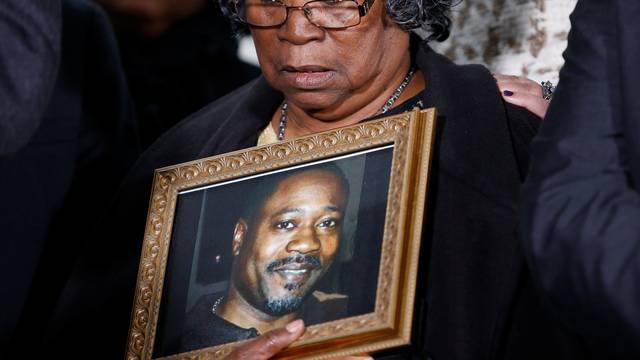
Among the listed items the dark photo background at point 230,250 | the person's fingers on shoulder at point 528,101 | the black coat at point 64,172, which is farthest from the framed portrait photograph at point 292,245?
the black coat at point 64,172

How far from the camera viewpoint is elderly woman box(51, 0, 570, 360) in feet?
6.30

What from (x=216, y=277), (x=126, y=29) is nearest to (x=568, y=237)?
(x=216, y=277)

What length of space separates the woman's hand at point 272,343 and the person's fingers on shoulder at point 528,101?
23.3 inches

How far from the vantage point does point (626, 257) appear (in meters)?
1.40

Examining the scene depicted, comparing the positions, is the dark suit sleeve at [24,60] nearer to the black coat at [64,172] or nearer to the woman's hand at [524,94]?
the woman's hand at [524,94]

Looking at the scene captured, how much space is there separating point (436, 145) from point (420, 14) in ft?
0.85

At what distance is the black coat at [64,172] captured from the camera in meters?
2.88

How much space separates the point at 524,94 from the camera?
2195mm

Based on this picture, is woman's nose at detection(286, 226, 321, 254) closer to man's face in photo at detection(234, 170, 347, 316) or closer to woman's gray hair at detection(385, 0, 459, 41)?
man's face in photo at detection(234, 170, 347, 316)

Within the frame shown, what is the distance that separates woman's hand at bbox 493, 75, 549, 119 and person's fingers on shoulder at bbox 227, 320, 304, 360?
608 mm

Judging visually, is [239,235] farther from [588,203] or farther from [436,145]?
[588,203]

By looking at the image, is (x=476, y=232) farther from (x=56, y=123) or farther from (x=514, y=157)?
(x=56, y=123)

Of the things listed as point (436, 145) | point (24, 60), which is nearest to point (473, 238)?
point (436, 145)

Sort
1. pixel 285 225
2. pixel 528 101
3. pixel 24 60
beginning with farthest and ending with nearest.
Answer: pixel 528 101 < pixel 285 225 < pixel 24 60
